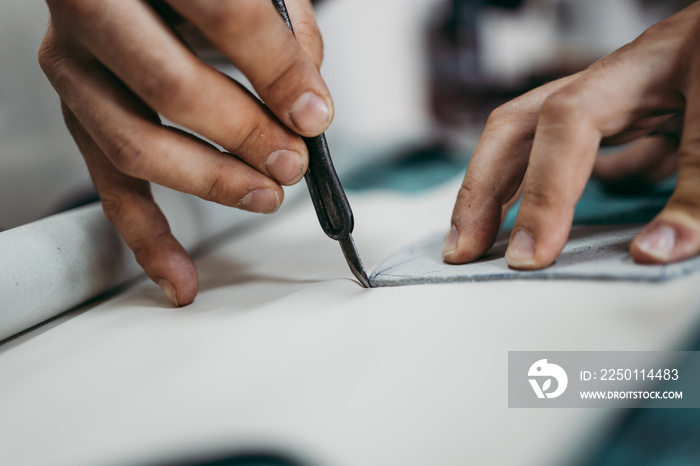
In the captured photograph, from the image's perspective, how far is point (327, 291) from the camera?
2.36ft

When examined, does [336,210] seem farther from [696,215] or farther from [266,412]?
[696,215]

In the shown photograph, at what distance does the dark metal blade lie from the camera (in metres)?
0.70

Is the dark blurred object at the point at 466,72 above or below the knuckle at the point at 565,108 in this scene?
Result: above

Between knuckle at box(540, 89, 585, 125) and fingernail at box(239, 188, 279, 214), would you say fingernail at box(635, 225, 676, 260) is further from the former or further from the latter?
fingernail at box(239, 188, 279, 214)

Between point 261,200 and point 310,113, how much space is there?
145mm

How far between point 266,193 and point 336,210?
10 cm

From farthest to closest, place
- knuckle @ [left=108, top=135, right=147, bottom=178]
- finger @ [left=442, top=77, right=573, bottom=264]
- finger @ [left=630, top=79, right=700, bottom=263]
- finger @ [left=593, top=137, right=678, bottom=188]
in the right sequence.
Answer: finger @ [left=593, top=137, right=678, bottom=188], finger @ [left=442, top=77, right=573, bottom=264], knuckle @ [left=108, top=135, right=147, bottom=178], finger @ [left=630, top=79, right=700, bottom=263]

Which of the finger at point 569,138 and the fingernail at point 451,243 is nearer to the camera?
the finger at point 569,138

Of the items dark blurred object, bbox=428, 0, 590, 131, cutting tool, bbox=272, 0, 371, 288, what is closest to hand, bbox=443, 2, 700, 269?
cutting tool, bbox=272, 0, 371, 288

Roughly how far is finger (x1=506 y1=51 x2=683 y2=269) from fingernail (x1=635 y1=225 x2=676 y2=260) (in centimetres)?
9

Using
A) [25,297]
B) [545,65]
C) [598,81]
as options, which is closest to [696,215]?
[598,81]

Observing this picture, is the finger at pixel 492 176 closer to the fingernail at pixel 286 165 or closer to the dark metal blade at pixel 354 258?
the dark metal blade at pixel 354 258

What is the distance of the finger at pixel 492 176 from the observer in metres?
0.73

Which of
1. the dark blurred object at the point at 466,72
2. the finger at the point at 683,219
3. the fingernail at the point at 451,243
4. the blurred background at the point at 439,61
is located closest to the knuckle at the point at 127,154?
the fingernail at the point at 451,243
